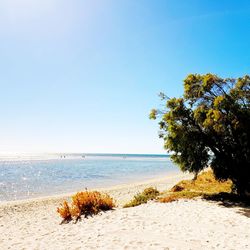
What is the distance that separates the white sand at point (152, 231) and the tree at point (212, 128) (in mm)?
4095

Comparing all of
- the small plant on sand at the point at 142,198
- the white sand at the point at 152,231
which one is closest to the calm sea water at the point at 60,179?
the small plant on sand at the point at 142,198

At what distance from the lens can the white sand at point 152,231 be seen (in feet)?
34.0

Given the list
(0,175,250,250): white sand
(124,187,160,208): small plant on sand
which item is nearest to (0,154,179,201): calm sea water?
(124,187,160,208): small plant on sand

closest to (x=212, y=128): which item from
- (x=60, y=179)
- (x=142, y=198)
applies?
(x=142, y=198)

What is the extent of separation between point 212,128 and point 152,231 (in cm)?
957

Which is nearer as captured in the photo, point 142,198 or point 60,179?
point 142,198

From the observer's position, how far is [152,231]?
462 inches

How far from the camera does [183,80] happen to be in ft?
69.0

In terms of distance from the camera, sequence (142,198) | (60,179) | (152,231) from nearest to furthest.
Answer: (152,231) → (142,198) → (60,179)

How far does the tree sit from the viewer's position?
62.8 feet

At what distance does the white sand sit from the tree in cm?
410

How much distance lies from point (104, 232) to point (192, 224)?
332cm

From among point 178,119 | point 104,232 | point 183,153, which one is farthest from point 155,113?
point 104,232

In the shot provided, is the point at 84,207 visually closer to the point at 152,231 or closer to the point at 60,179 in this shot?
the point at 152,231
